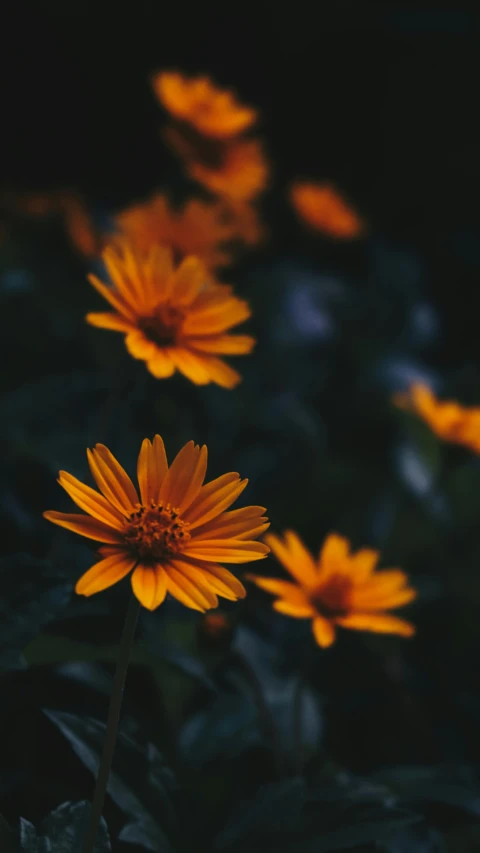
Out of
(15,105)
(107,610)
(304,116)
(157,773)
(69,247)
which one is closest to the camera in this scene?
(157,773)

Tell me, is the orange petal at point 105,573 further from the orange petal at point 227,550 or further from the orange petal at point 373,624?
the orange petal at point 373,624

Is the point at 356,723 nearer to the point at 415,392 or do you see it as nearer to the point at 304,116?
the point at 415,392

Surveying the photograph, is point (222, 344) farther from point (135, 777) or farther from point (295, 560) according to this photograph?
point (135, 777)

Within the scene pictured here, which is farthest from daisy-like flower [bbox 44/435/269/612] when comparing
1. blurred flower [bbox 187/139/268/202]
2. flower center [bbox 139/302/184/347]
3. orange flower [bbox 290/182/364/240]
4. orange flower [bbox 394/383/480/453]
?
orange flower [bbox 290/182/364/240]

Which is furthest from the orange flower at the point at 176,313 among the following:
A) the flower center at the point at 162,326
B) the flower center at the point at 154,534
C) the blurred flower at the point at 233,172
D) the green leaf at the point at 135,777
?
Result: the blurred flower at the point at 233,172

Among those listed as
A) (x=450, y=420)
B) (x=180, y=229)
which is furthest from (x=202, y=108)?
(x=450, y=420)

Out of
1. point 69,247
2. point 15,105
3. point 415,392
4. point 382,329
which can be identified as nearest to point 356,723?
point 415,392
